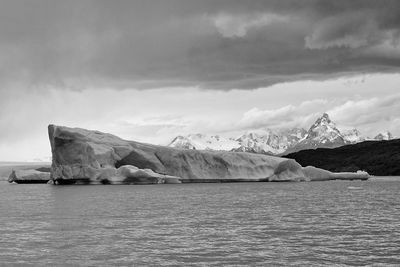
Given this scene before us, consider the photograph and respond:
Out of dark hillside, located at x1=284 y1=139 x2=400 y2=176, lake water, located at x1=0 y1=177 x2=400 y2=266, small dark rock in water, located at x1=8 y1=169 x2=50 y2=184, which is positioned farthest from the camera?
dark hillside, located at x1=284 y1=139 x2=400 y2=176

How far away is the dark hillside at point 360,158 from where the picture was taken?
16138 cm

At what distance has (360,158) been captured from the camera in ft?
571

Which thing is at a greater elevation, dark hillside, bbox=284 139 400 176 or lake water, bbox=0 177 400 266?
dark hillside, bbox=284 139 400 176

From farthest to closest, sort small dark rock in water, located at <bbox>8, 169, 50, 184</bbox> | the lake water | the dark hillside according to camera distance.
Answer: the dark hillside
small dark rock in water, located at <bbox>8, 169, 50, 184</bbox>
the lake water

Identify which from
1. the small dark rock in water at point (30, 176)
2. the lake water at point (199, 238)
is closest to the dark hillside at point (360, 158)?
the small dark rock in water at point (30, 176)

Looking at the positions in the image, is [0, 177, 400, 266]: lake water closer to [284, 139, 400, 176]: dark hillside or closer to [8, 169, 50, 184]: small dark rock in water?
[8, 169, 50, 184]: small dark rock in water

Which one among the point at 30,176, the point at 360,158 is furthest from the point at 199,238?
the point at 360,158

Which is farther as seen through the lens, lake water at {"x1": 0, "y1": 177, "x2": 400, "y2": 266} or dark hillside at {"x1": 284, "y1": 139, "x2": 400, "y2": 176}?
dark hillside at {"x1": 284, "y1": 139, "x2": 400, "y2": 176}

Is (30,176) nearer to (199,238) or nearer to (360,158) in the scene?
(199,238)

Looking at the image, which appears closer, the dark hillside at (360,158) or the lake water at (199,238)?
the lake water at (199,238)

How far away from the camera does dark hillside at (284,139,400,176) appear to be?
16138 cm

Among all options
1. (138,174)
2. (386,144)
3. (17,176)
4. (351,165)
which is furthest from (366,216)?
(386,144)

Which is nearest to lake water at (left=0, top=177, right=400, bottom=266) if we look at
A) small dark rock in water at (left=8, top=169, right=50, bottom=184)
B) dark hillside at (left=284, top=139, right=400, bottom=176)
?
small dark rock in water at (left=8, top=169, right=50, bottom=184)

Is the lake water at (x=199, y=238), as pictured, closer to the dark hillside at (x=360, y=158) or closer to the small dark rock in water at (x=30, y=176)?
the small dark rock in water at (x=30, y=176)
